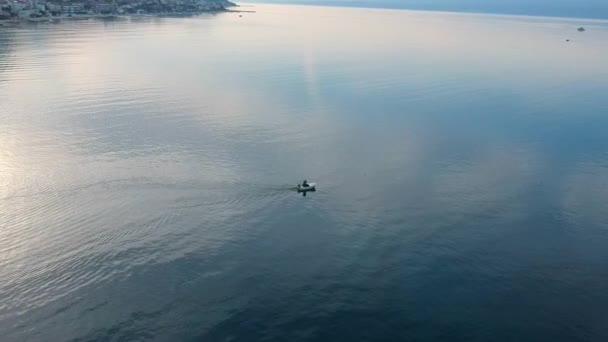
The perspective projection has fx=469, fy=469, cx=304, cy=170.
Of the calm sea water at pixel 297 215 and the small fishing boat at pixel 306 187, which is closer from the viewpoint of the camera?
the calm sea water at pixel 297 215

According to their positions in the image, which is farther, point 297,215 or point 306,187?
point 306,187

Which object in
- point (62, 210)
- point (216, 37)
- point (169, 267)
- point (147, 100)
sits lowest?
point (169, 267)

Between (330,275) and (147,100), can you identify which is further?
(147,100)

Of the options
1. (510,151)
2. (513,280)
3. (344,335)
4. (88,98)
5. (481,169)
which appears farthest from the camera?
(88,98)

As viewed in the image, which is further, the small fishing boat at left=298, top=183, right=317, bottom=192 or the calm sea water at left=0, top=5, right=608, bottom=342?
the small fishing boat at left=298, top=183, right=317, bottom=192

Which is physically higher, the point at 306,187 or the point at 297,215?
the point at 306,187

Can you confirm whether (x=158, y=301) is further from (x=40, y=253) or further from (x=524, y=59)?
(x=524, y=59)

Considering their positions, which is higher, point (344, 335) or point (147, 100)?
point (147, 100)

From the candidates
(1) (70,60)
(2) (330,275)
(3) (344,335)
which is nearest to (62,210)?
(2) (330,275)
